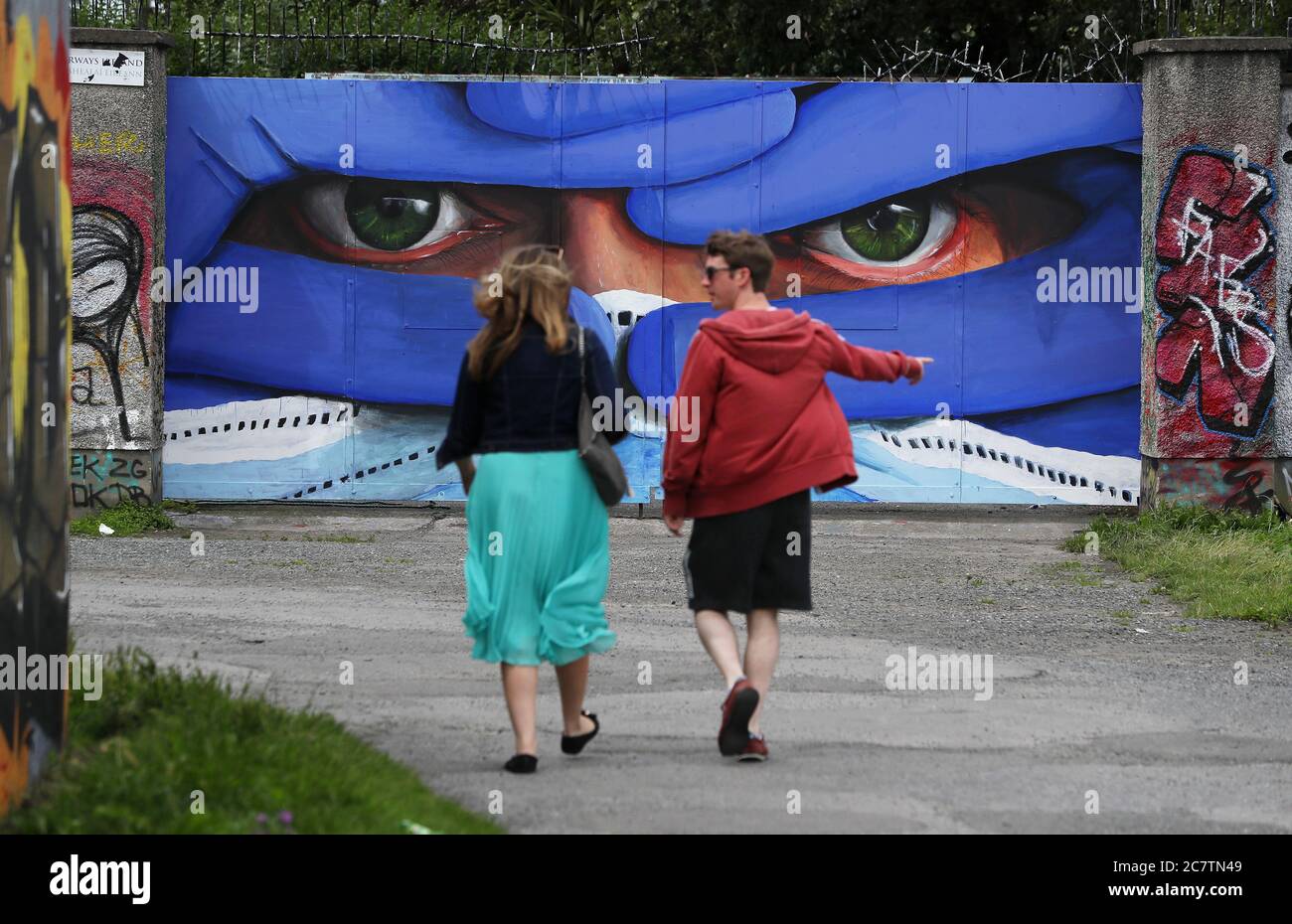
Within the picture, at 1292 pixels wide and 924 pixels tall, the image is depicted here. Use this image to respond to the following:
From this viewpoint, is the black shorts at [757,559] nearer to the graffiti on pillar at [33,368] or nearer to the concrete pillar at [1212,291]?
the graffiti on pillar at [33,368]

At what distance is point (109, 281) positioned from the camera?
11148 mm

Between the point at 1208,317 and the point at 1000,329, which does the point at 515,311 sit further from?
the point at 1208,317

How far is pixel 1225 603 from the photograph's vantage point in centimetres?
856

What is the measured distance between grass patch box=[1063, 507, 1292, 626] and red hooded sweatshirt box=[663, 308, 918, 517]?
3.59 meters

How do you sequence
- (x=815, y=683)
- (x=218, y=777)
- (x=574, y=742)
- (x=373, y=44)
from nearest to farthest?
(x=218, y=777) < (x=574, y=742) < (x=815, y=683) < (x=373, y=44)

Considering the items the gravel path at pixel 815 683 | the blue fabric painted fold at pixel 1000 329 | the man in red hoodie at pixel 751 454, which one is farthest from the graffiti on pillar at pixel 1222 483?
the man in red hoodie at pixel 751 454

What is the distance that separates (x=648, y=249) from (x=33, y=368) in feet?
22.8

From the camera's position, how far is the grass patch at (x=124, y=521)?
34.7ft

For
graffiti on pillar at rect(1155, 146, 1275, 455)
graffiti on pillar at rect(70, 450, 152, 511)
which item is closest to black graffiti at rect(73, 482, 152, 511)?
graffiti on pillar at rect(70, 450, 152, 511)

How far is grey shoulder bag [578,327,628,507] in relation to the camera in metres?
5.43

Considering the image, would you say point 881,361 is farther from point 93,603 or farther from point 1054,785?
point 93,603

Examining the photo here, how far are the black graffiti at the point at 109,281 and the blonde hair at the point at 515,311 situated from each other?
20.7 feet

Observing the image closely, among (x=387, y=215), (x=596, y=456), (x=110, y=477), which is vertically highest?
(x=387, y=215)

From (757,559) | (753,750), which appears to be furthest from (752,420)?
(753,750)
